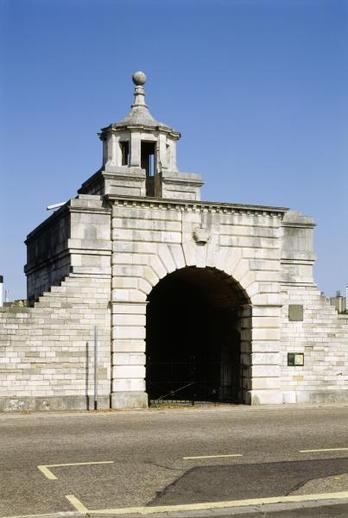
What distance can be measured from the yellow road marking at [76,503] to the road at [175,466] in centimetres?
1

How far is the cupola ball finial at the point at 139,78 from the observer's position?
28766 millimetres

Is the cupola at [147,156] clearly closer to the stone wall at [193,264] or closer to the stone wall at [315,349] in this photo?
the stone wall at [193,264]

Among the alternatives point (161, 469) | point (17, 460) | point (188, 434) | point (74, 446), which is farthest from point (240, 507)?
point (188, 434)

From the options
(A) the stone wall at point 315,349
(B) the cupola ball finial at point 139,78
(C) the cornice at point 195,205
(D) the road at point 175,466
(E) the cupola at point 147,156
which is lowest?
(D) the road at point 175,466

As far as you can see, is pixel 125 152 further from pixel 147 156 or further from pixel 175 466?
pixel 175 466

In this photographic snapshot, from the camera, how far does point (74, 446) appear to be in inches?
585

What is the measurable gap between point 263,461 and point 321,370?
45.3ft

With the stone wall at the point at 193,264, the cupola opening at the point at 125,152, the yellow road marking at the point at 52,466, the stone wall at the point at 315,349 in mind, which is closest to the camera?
the yellow road marking at the point at 52,466

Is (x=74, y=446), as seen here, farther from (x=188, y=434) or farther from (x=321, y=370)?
(x=321, y=370)

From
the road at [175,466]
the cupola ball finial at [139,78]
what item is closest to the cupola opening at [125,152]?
the cupola ball finial at [139,78]

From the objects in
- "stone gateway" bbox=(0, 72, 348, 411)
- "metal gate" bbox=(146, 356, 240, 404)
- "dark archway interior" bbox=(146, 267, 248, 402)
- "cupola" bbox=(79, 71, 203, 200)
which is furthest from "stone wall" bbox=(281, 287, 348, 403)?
"cupola" bbox=(79, 71, 203, 200)

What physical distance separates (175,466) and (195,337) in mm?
17645

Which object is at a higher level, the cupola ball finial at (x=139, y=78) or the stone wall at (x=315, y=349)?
the cupola ball finial at (x=139, y=78)

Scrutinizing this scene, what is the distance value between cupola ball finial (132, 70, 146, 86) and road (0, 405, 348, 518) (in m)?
13.5
